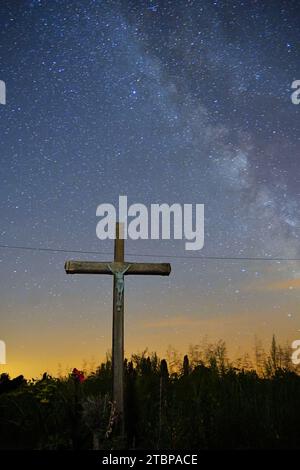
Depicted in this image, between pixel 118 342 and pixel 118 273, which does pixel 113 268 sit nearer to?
pixel 118 273

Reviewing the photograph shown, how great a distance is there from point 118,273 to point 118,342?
1253mm

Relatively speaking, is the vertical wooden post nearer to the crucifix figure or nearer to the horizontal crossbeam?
the crucifix figure

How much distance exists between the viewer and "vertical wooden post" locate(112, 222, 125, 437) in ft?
28.0

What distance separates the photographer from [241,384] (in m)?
11.4

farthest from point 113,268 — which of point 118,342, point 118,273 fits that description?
point 118,342

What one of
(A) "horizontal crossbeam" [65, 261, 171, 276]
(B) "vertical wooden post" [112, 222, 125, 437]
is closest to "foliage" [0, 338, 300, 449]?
(B) "vertical wooden post" [112, 222, 125, 437]

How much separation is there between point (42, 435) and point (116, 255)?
11.7ft

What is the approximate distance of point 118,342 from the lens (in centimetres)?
884

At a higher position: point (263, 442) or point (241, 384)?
point (241, 384)
